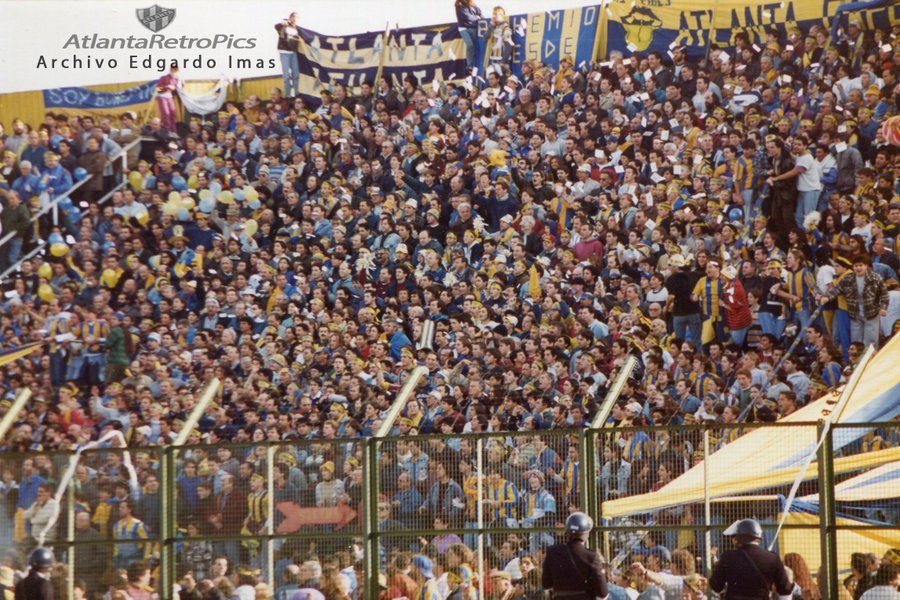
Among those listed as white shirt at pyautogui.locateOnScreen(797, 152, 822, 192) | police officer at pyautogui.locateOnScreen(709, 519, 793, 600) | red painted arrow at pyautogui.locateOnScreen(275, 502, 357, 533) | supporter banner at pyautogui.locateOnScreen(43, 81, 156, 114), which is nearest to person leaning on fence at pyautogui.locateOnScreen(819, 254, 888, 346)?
white shirt at pyautogui.locateOnScreen(797, 152, 822, 192)

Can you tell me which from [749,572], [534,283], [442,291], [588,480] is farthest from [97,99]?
[749,572]

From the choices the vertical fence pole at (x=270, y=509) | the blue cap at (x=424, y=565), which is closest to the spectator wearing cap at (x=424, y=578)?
the blue cap at (x=424, y=565)

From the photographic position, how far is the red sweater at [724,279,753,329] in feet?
50.9

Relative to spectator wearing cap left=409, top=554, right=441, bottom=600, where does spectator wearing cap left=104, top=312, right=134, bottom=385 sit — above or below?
above

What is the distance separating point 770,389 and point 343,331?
20.0 ft

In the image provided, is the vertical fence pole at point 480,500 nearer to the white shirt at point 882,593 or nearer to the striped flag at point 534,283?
the white shirt at point 882,593

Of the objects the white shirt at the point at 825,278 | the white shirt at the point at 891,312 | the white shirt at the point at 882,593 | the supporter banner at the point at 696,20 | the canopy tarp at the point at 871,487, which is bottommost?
the white shirt at the point at 882,593

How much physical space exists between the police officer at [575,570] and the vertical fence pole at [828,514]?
1.70 m

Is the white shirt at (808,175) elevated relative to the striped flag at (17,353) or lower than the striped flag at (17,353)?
elevated

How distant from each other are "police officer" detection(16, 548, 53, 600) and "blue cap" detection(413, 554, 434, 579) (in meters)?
2.72

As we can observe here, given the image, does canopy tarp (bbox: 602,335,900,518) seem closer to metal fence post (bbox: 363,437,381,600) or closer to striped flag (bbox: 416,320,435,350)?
metal fence post (bbox: 363,437,381,600)

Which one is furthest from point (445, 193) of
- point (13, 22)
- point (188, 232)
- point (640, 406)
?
point (13, 22)

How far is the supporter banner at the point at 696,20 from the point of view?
59.9ft

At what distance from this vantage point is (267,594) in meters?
11.1
